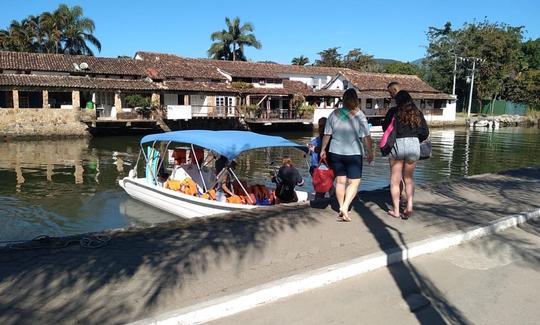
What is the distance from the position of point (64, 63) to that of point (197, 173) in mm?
34140

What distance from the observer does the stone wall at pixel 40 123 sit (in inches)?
1438

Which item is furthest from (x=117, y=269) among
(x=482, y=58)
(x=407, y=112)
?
(x=482, y=58)

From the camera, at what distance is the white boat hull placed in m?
10.1

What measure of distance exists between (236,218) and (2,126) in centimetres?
3533

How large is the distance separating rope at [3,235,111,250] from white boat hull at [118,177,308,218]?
3825 mm

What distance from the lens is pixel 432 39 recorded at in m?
71.8

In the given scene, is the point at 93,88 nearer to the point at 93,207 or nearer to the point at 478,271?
the point at 93,207

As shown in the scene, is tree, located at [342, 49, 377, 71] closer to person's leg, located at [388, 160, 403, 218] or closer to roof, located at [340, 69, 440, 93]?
roof, located at [340, 69, 440, 93]

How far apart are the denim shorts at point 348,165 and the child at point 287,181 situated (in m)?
3.48

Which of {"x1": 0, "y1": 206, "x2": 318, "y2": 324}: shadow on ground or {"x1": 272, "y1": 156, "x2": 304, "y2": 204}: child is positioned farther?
{"x1": 272, "y1": 156, "x2": 304, "y2": 204}: child

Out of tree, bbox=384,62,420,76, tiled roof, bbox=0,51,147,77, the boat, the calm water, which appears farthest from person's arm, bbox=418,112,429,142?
tree, bbox=384,62,420,76

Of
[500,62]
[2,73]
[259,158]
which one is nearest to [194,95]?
[2,73]

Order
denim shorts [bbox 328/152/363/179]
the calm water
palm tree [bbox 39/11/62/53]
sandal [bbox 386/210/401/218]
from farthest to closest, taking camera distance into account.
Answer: palm tree [bbox 39/11/62/53] → the calm water → sandal [bbox 386/210/401/218] → denim shorts [bbox 328/152/363/179]

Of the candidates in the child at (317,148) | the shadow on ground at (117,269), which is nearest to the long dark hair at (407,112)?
the child at (317,148)
